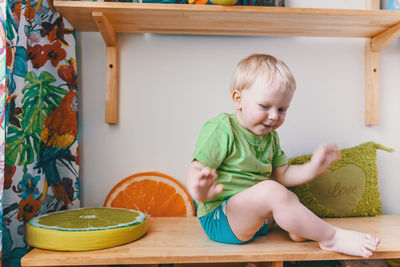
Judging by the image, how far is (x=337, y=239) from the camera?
34.9 inches

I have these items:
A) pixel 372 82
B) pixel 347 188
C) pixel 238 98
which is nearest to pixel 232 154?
pixel 238 98

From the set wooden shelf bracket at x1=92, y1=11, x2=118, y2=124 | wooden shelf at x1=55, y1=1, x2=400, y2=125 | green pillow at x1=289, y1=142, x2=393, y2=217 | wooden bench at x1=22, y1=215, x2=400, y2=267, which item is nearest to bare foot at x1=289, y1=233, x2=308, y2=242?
wooden bench at x1=22, y1=215, x2=400, y2=267

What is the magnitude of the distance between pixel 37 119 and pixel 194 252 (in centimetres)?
64

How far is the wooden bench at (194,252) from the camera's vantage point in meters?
0.84

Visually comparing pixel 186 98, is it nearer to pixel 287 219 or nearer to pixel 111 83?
pixel 111 83

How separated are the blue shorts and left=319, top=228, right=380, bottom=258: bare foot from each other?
0.22 meters

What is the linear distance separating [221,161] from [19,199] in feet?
1.94

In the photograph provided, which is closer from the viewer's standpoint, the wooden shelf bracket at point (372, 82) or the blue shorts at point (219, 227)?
the blue shorts at point (219, 227)

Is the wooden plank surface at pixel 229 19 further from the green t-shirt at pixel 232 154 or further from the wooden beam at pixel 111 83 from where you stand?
the green t-shirt at pixel 232 154

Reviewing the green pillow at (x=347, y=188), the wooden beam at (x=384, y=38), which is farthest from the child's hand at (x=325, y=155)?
the wooden beam at (x=384, y=38)

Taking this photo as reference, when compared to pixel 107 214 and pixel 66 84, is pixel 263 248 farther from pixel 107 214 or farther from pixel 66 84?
pixel 66 84

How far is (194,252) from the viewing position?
2.84 feet

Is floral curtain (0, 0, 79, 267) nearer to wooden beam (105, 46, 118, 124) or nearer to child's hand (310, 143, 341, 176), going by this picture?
wooden beam (105, 46, 118, 124)

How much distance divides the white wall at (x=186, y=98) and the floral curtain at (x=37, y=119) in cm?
8
